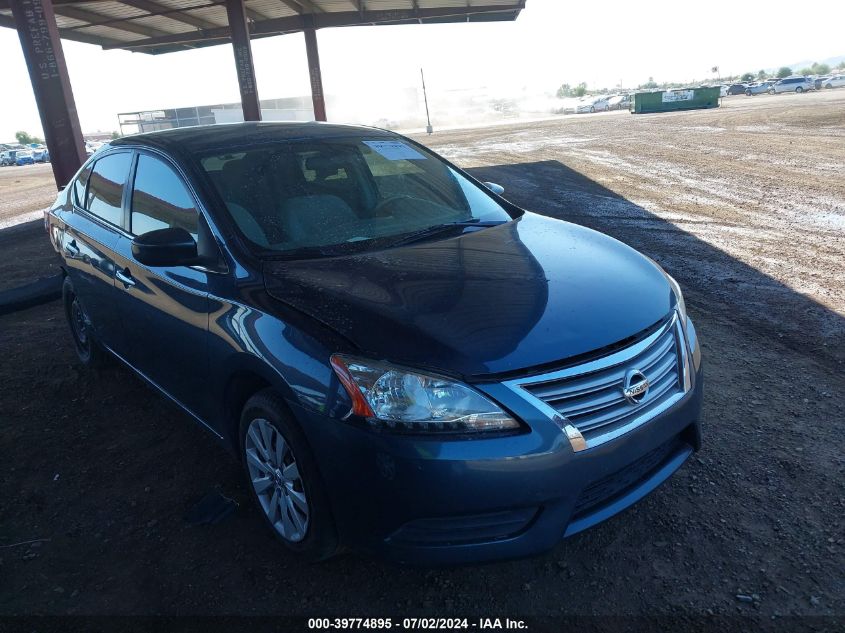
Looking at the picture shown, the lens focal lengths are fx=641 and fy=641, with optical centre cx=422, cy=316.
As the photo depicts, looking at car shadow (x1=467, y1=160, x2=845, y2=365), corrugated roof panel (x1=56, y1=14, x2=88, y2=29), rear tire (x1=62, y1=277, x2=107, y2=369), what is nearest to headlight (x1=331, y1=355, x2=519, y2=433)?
car shadow (x1=467, y1=160, x2=845, y2=365)

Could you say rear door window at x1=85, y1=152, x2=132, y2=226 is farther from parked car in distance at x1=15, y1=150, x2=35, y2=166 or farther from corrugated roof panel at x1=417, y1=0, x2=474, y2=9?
parked car in distance at x1=15, y1=150, x2=35, y2=166

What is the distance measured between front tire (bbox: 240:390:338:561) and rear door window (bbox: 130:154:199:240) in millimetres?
986

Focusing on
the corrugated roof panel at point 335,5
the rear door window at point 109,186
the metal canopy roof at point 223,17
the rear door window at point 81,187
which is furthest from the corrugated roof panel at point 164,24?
the rear door window at point 109,186

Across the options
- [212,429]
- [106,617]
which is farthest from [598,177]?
[106,617]

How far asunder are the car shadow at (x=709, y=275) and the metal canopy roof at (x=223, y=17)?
10977 millimetres

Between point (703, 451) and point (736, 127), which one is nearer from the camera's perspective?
point (703, 451)

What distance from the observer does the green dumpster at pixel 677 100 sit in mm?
39469

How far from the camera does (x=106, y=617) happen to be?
2.45 m

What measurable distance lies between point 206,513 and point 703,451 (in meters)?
2.41

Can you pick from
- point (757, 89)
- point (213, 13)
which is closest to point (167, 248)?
point (213, 13)

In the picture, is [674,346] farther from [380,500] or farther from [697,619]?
[380,500]

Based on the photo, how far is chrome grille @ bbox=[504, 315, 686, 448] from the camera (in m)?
2.09

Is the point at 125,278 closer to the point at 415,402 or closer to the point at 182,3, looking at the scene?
the point at 415,402

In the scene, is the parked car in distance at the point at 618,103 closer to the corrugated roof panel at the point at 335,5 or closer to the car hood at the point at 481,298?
the corrugated roof panel at the point at 335,5
